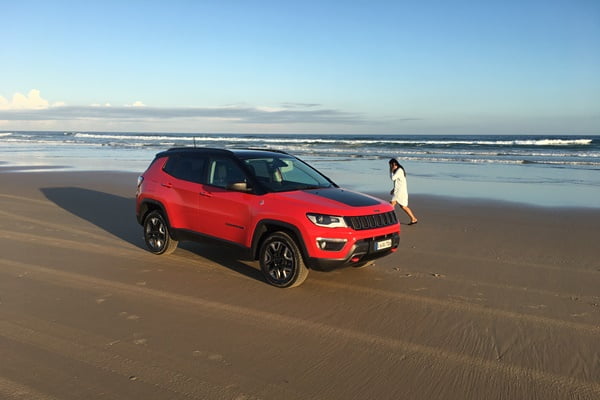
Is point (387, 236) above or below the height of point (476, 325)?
above

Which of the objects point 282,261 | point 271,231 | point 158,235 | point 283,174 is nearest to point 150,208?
point 158,235

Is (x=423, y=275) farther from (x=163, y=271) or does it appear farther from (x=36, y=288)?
(x=36, y=288)

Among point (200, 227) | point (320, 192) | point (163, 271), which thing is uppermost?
point (320, 192)

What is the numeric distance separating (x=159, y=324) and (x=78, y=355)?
0.84 m

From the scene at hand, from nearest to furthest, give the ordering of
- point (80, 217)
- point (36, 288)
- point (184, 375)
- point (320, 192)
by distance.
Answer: point (184, 375), point (36, 288), point (320, 192), point (80, 217)

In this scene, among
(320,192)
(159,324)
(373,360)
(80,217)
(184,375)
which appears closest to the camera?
(184,375)

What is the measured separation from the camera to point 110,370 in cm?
378

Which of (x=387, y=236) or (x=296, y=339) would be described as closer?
(x=296, y=339)

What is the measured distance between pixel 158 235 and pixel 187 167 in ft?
3.80

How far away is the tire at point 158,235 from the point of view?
24.4 feet

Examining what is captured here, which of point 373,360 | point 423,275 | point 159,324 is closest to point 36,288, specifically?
point 159,324

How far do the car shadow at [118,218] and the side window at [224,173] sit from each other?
0.84 meters

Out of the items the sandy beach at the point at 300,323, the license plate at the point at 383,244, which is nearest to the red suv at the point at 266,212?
the license plate at the point at 383,244

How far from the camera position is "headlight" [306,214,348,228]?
5.64 meters
